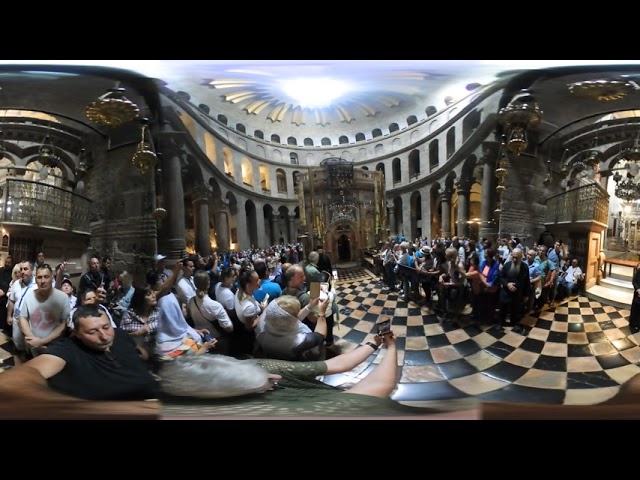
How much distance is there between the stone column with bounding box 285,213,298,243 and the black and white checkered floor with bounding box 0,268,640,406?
1.10 ft

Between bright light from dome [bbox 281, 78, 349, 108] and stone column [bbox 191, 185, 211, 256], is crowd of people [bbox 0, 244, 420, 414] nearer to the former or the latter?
stone column [bbox 191, 185, 211, 256]

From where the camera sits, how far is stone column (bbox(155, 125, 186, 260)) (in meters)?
1.53

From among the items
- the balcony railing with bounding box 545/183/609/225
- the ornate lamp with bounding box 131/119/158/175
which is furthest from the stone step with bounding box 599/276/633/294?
the ornate lamp with bounding box 131/119/158/175

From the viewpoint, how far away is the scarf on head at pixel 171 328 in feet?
4.92

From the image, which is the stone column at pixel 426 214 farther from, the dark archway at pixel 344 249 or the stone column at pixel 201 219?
the stone column at pixel 201 219

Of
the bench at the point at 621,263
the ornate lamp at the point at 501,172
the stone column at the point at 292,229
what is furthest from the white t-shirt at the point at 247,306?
the bench at the point at 621,263

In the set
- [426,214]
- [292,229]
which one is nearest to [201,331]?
[292,229]

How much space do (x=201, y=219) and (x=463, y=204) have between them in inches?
54.2

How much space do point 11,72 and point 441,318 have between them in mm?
2776

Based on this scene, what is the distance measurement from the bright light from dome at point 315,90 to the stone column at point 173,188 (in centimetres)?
63

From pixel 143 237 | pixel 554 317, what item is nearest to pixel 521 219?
pixel 554 317

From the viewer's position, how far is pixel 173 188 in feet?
5.07

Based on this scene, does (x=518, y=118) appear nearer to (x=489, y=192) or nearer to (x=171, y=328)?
(x=489, y=192)

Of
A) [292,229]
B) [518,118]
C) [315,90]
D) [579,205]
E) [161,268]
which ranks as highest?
[315,90]
